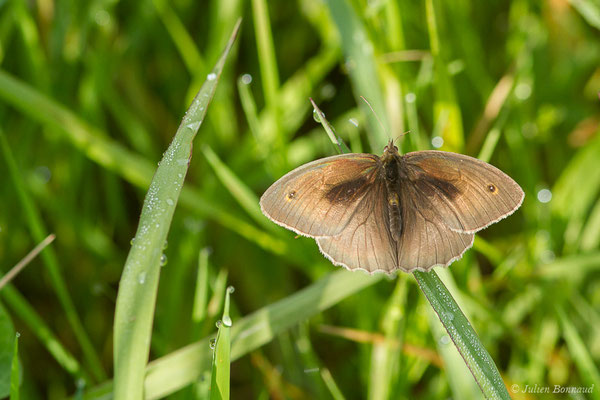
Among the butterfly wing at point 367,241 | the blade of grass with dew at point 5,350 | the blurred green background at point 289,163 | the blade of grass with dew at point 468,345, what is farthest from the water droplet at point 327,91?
the blade of grass with dew at point 5,350

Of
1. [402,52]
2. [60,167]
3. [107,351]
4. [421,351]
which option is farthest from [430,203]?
Answer: [60,167]

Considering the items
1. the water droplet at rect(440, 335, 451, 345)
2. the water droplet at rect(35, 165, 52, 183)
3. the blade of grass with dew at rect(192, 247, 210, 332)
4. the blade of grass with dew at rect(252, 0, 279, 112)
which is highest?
the blade of grass with dew at rect(252, 0, 279, 112)

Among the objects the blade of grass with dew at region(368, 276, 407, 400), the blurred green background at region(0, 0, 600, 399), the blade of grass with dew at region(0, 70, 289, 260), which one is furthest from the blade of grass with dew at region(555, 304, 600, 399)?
the blade of grass with dew at region(0, 70, 289, 260)

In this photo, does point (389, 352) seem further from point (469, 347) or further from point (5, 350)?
point (5, 350)

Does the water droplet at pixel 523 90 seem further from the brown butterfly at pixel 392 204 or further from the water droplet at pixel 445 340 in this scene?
the water droplet at pixel 445 340

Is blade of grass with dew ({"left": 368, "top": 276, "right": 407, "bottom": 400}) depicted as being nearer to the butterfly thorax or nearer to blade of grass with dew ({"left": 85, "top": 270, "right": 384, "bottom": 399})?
blade of grass with dew ({"left": 85, "top": 270, "right": 384, "bottom": 399})

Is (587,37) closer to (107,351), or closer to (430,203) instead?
(430,203)
